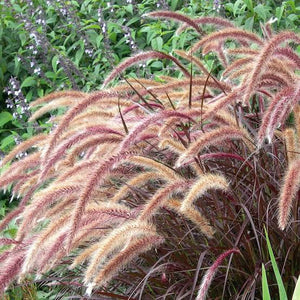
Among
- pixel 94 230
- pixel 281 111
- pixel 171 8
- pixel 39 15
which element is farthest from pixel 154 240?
pixel 39 15

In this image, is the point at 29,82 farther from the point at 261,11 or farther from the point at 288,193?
the point at 288,193

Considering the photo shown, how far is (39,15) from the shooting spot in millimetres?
6375

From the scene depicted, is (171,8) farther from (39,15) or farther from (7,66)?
(7,66)

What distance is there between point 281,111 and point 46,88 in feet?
14.1

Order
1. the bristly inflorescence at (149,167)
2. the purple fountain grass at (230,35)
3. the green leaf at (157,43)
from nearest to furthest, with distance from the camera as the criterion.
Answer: the bristly inflorescence at (149,167)
the purple fountain grass at (230,35)
the green leaf at (157,43)

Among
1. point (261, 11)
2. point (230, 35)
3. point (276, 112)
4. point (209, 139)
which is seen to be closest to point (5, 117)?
point (261, 11)

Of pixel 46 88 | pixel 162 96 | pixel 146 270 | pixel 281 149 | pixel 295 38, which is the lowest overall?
pixel 46 88

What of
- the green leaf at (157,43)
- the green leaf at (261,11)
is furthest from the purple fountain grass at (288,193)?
the green leaf at (157,43)

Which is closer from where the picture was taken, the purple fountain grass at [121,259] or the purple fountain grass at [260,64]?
the purple fountain grass at [121,259]

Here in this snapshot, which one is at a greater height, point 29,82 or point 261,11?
point 261,11

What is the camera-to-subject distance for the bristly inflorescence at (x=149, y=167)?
86.3 inches

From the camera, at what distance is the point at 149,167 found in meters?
2.45

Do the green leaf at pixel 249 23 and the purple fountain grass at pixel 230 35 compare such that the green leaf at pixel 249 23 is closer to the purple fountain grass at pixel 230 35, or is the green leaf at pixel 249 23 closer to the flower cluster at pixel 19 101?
the flower cluster at pixel 19 101

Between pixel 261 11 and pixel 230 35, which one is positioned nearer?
pixel 230 35
